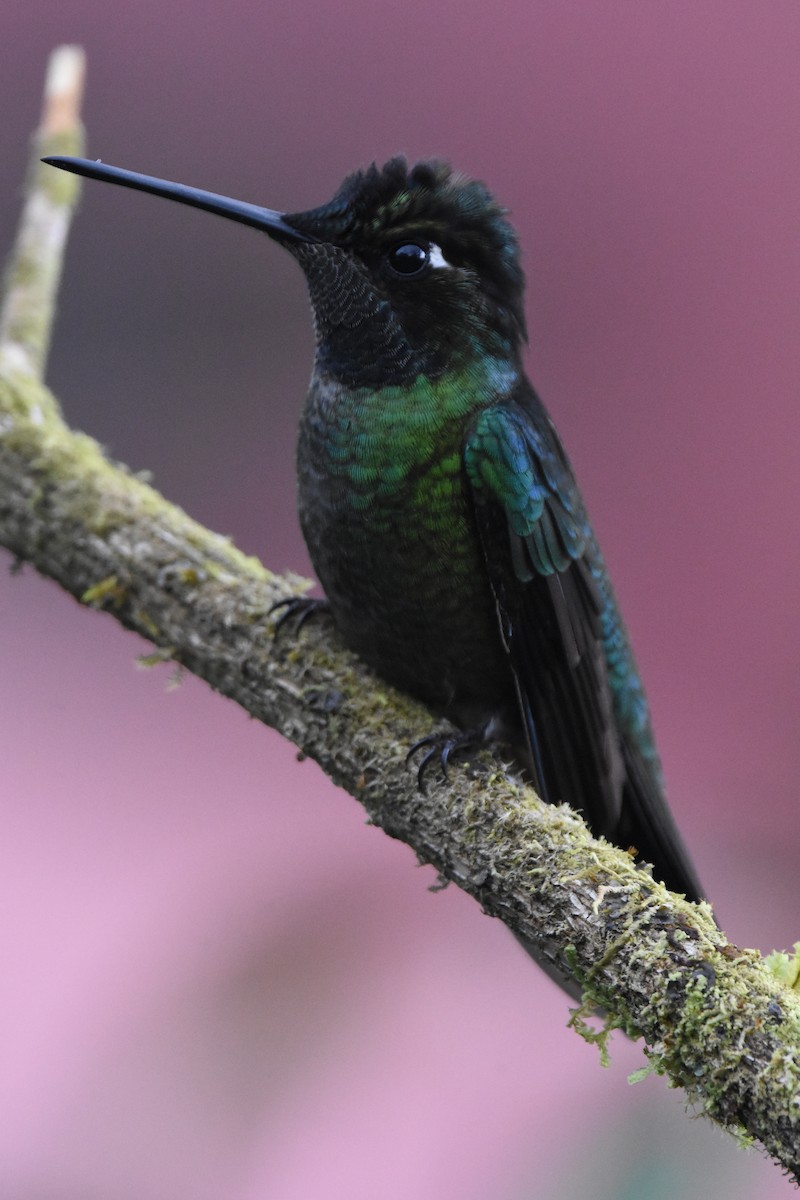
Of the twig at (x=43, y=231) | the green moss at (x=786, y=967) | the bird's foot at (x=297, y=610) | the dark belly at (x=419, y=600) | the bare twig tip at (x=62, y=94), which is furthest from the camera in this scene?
the bare twig tip at (x=62, y=94)

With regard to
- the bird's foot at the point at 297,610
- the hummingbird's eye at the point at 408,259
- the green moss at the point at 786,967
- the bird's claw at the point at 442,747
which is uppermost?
the hummingbird's eye at the point at 408,259

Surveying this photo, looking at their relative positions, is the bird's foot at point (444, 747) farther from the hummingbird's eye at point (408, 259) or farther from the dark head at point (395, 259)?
the hummingbird's eye at point (408, 259)

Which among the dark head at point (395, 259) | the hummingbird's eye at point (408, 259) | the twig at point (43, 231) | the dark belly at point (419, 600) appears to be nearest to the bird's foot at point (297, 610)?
the dark belly at point (419, 600)

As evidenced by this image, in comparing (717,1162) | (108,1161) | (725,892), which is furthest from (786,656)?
(108,1161)

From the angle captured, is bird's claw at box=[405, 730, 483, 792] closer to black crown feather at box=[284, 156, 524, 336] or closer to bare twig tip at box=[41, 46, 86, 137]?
black crown feather at box=[284, 156, 524, 336]

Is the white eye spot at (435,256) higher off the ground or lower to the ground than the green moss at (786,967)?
higher

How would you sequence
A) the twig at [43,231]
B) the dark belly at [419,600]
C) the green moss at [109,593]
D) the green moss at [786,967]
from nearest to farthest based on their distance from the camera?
the green moss at [786,967], the dark belly at [419,600], the green moss at [109,593], the twig at [43,231]

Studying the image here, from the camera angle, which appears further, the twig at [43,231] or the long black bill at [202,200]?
the twig at [43,231]

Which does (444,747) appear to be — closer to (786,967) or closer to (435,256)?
(786,967)

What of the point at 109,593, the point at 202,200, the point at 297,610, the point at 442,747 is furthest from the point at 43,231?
the point at 442,747
